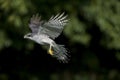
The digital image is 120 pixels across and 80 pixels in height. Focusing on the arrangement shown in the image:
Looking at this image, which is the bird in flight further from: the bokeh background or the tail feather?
the bokeh background

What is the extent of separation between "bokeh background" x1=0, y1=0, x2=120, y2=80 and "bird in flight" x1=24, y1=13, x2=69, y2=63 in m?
2.57

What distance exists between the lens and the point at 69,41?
625 centimetres

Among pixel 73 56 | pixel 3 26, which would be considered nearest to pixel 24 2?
Answer: pixel 3 26

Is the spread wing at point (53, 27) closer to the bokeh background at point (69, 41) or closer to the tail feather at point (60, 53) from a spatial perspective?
the tail feather at point (60, 53)

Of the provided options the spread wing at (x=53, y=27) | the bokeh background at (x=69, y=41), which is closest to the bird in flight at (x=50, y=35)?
the spread wing at (x=53, y=27)

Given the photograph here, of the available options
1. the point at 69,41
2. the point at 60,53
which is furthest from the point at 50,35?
the point at 69,41

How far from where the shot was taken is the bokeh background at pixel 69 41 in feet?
18.8

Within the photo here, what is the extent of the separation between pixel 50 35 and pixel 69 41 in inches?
167

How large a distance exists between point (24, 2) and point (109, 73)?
235 cm

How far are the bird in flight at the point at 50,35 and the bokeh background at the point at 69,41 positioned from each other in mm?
2565

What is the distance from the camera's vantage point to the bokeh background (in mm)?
5719

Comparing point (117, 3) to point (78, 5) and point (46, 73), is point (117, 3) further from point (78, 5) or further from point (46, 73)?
point (46, 73)

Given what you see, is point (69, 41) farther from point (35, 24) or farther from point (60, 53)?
point (60, 53)

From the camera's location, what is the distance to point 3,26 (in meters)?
6.00
